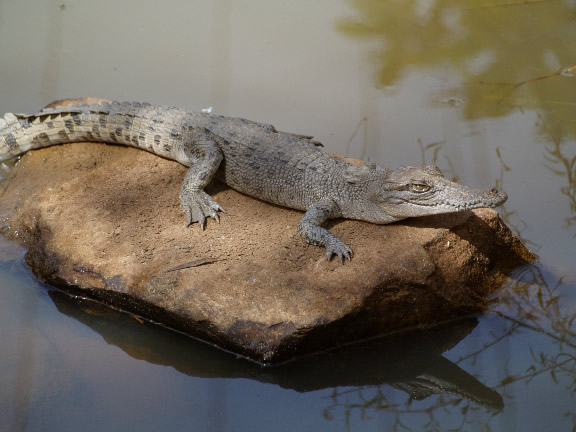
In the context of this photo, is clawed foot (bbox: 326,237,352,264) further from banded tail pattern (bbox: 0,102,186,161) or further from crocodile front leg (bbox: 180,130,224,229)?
banded tail pattern (bbox: 0,102,186,161)

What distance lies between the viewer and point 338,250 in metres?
4.55

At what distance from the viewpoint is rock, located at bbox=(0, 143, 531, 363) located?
4234 millimetres

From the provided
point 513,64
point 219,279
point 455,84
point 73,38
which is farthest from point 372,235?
point 73,38

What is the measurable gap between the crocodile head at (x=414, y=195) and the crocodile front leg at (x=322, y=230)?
0.71ft

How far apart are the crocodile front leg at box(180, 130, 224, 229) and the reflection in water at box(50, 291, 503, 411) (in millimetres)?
1011

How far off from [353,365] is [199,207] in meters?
1.78

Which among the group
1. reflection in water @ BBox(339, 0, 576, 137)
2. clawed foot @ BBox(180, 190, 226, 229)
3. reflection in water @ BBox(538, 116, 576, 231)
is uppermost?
reflection in water @ BBox(339, 0, 576, 137)

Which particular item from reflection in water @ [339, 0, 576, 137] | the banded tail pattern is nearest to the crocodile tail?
the banded tail pattern

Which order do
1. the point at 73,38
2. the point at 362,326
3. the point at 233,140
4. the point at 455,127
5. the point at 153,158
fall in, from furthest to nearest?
the point at 73,38, the point at 455,127, the point at 153,158, the point at 233,140, the point at 362,326

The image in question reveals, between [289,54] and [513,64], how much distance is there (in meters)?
2.73

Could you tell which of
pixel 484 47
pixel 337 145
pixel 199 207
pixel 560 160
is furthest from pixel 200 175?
pixel 484 47

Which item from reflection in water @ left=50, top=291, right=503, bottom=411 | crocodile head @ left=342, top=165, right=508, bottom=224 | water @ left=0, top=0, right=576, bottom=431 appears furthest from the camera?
crocodile head @ left=342, top=165, right=508, bottom=224

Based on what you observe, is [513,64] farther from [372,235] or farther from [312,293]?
[312,293]

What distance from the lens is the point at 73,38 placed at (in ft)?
26.4
